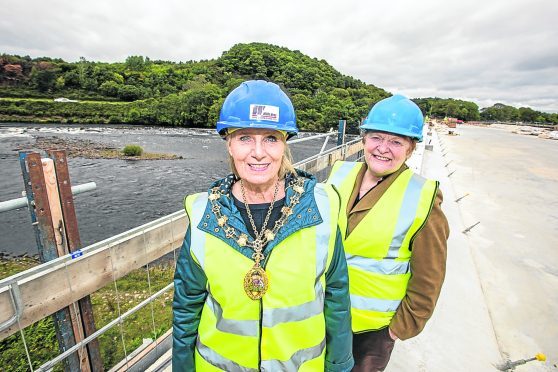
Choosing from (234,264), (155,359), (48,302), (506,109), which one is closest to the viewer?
(234,264)

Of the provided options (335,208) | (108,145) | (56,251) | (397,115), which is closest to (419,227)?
(335,208)

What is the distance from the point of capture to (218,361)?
1.32m

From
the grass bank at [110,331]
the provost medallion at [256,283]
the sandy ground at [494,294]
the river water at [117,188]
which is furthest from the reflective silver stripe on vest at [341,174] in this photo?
the river water at [117,188]

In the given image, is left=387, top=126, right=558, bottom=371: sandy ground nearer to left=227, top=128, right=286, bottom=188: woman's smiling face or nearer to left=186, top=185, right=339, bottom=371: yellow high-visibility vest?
left=186, top=185, right=339, bottom=371: yellow high-visibility vest

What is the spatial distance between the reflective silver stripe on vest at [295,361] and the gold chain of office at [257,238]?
0.32m

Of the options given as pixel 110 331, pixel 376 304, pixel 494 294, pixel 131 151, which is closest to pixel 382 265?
pixel 376 304

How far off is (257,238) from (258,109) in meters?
0.56

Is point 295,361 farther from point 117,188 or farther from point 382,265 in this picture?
point 117,188

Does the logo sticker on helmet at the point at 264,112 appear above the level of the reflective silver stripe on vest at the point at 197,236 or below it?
above

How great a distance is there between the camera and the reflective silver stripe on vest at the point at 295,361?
4.16 feet

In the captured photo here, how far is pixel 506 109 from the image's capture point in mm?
120625

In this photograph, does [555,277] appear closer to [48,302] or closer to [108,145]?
[48,302]

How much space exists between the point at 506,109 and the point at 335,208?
507 ft

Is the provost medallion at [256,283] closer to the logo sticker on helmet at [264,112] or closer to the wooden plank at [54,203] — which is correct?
the logo sticker on helmet at [264,112]
